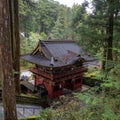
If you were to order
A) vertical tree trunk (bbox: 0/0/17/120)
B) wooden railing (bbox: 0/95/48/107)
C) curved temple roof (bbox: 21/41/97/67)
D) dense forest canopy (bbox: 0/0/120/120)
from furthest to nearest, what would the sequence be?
curved temple roof (bbox: 21/41/97/67), wooden railing (bbox: 0/95/48/107), vertical tree trunk (bbox: 0/0/17/120), dense forest canopy (bbox: 0/0/120/120)

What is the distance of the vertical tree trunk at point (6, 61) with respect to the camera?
4.36 metres

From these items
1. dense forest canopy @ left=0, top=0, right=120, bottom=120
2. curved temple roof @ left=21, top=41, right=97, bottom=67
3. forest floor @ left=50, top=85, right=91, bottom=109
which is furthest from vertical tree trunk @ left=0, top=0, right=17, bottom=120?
curved temple roof @ left=21, top=41, right=97, bottom=67

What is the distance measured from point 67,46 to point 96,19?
20.9ft

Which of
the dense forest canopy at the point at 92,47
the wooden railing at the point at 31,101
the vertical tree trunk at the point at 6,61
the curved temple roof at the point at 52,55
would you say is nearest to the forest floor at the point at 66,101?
the wooden railing at the point at 31,101

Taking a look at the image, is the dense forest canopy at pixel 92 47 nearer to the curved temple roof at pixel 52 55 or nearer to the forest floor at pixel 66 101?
the forest floor at pixel 66 101

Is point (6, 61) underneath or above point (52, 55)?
above

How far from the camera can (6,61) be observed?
15.2 feet

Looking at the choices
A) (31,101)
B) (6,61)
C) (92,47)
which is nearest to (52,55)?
(92,47)

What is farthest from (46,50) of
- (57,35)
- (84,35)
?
(57,35)

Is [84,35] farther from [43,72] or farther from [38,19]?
[38,19]

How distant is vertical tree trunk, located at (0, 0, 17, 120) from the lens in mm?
4355

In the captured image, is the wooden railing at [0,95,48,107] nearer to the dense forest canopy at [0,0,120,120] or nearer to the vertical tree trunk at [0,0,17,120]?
the dense forest canopy at [0,0,120,120]

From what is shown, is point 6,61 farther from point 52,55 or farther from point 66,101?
point 52,55

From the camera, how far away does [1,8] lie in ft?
14.2
